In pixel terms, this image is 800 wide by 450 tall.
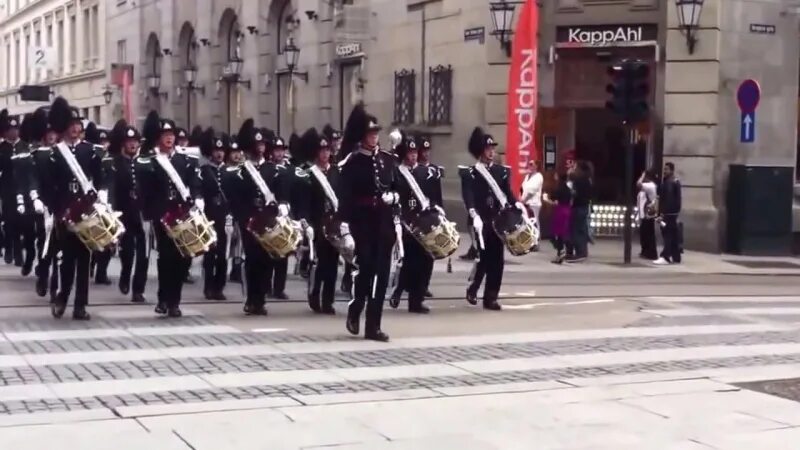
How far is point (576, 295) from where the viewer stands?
51.2ft

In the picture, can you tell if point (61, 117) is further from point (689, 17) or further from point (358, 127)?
point (689, 17)

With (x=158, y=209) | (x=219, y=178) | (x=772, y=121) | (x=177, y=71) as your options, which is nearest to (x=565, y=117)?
(x=772, y=121)

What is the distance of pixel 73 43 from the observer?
55.2 m

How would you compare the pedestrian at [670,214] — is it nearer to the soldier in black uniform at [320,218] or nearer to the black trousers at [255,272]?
the soldier in black uniform at [320,218]

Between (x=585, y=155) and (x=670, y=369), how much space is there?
14733 millimetres

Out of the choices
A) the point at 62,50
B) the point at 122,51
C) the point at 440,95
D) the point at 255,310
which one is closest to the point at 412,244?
the point at 255,310

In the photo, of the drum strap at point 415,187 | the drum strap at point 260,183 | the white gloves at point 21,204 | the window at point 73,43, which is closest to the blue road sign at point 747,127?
the drum strap at point 415,187

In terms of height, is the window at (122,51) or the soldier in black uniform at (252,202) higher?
the window at (122,51)

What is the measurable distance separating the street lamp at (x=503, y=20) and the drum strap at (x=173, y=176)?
1255 centimetres

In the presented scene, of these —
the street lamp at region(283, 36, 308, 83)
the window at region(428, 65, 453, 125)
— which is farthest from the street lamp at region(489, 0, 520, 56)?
the street lamp at region(283, 36, 308, 83)

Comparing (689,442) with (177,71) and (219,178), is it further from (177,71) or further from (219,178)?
(177,71)

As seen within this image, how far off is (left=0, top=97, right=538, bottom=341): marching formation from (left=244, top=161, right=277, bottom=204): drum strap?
14mm

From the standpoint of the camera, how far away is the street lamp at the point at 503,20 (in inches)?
930

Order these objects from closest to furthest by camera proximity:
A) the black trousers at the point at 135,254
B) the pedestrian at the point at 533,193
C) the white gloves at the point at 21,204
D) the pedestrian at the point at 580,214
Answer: the black trousers at the point at 135,254 < the white gloves at the point at 21,204 < the pedestrian at the point at 580,214 < the pedestrian at the point at 533,193
